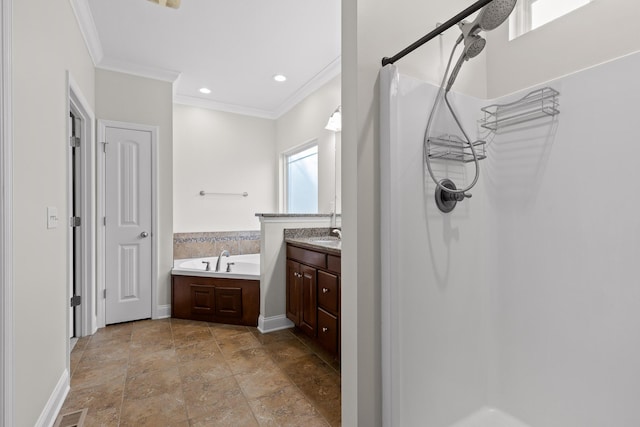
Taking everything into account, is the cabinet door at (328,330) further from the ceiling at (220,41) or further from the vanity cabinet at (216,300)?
the ceiling at (220,41)

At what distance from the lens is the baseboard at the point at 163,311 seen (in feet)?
10.4

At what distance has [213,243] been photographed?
13.6 feet

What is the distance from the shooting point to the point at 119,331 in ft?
9.30

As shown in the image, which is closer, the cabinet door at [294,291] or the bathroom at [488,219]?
the bathroom at [488,219]

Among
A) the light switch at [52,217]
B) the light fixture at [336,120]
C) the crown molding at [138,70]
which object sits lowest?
the light switch at [52,217]

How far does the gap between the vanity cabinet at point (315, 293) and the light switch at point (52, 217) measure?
1572mm

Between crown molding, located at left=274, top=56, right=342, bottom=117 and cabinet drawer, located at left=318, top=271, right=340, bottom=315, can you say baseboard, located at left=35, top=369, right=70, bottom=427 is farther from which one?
crown molding, located at left=274, top=56, right=342, bottom=117

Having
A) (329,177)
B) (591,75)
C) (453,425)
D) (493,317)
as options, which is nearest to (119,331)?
(329,177)

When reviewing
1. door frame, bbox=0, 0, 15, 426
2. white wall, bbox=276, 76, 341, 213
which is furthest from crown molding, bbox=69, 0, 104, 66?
white wall, bbox=276, 76, 341, 213

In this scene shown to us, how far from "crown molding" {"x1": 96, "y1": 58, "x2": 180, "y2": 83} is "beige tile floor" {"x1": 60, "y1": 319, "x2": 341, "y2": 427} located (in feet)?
8.29

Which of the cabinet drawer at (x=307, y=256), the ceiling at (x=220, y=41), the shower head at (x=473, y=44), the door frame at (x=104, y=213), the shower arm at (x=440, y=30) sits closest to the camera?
the shower arm at (x=440, y=30)

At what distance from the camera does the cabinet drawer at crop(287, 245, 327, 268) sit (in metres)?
2.21

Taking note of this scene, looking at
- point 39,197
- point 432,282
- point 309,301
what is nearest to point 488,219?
point 432,282

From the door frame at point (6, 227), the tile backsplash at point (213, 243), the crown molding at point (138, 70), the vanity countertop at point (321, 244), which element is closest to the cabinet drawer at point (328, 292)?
the vanity countertop at point (321, 244)
